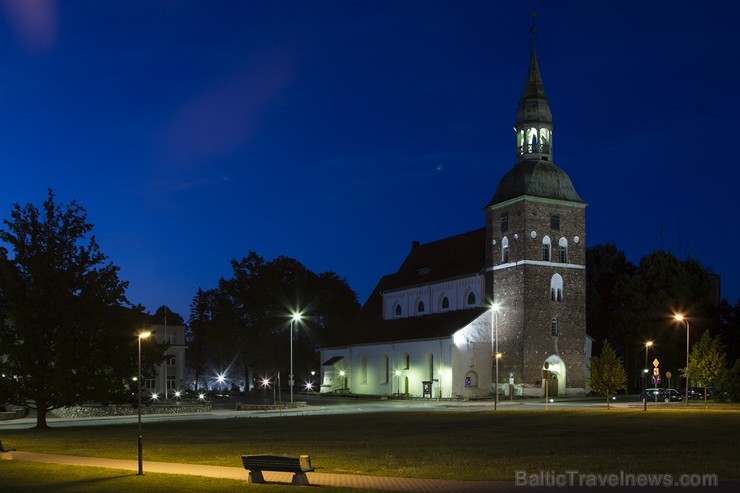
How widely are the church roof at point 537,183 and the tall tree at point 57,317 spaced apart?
4305 centimetres

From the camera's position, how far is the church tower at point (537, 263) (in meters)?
74.4

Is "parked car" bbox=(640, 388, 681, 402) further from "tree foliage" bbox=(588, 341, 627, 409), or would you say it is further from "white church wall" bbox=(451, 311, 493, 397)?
"white church wall" bbox=(451, 311, 493, 397)

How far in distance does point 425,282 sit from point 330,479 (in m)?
69.5

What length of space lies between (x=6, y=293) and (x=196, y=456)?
62.6 feet

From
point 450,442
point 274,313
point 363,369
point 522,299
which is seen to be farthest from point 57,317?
point 274,313

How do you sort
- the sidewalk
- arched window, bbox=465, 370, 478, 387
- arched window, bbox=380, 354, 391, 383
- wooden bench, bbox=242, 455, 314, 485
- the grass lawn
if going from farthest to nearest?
arched window, bbox=380, 354, 391, 383 → arched window, bbox=465, 370, 478, 387 → the grass lawn → wooden bench, bbox=242, 455, 314, 485 → the sidewalk

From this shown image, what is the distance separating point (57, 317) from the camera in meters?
40.3

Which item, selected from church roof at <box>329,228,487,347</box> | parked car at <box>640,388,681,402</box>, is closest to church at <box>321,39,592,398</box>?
church roof at <box>329,228,487,347</box>

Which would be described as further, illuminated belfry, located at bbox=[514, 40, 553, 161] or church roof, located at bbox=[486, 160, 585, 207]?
illuminated belfry, located at bbox=[514, 40, 553, 161]

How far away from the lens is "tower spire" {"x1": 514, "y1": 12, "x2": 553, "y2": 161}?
3027 inches

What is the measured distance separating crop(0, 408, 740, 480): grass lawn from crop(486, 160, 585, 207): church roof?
33.8 m

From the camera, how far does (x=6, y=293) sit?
39.9 m

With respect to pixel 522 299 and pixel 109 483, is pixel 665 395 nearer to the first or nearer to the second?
pixel 522 299

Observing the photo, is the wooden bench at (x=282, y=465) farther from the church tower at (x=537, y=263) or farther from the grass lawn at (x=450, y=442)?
the church tower at (x=537, y=263)
